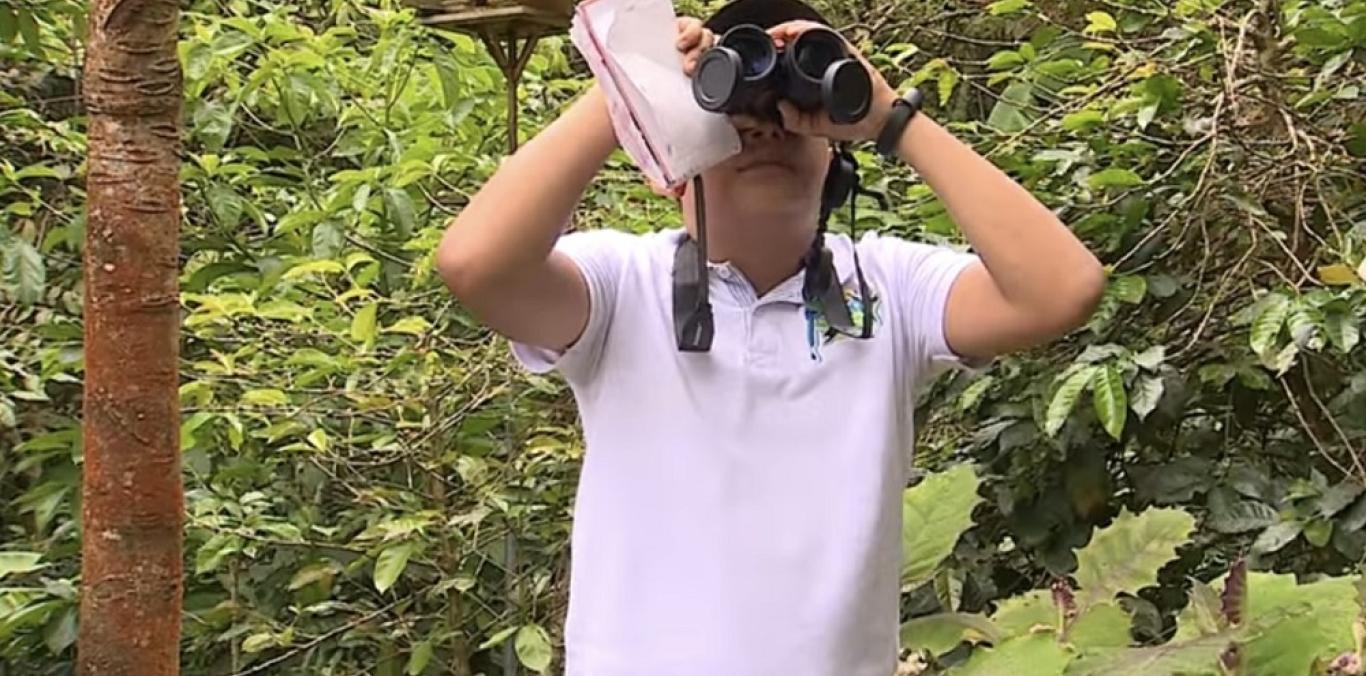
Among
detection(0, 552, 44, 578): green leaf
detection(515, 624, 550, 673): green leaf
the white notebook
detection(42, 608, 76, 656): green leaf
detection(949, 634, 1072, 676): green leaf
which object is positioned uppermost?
the white notebook

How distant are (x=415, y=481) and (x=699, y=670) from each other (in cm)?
159

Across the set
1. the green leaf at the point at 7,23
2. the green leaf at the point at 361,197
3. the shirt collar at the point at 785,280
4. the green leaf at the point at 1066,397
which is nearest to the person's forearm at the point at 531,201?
the shirt collar at the point at 785,280

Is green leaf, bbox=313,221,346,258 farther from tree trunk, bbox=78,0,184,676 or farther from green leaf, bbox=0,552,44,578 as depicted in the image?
tree trunk, bbox=78,0,184,676

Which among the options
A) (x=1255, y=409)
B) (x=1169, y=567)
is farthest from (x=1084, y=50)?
(x=1169, y=567)

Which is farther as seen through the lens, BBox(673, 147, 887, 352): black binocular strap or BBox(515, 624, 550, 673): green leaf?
BBox(515, 624, 550, 673): green leaf

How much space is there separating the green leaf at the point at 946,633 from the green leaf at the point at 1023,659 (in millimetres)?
178

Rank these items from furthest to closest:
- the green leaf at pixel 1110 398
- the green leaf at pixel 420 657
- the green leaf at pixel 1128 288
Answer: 1. the green leaf at pixel 420 657
2. the green leaf at pixel 1128 288
3. the green leaf at pixel 1110 398

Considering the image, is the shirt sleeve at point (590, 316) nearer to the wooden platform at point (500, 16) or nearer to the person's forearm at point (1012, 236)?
the person's forearm at point (1012, 236)

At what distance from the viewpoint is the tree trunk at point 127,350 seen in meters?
1.43

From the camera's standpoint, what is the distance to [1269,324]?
1806 mm

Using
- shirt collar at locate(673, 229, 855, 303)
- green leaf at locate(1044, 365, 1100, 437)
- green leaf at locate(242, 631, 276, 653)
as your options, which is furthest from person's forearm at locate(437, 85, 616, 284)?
green leaf at locate(242, 631, 276, 653)

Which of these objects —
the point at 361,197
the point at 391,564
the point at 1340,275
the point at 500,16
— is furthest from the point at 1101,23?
the point at 391,564

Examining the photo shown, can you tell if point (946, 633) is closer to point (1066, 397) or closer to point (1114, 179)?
point (1066, 397)

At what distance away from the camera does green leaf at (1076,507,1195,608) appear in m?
1.41
